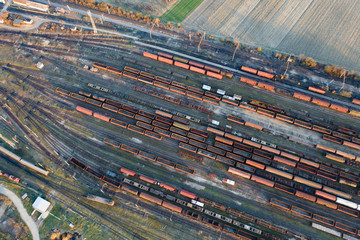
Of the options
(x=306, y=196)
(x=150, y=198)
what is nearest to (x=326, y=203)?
(x=306, y=196)

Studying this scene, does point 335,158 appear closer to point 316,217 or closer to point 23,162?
point 316,217

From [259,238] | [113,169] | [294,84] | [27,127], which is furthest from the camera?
[294,84]

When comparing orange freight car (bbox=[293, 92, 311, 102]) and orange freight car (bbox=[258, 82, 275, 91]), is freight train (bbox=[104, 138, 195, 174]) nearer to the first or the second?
orange freight car (bbox=[258, 82, 275, 91])

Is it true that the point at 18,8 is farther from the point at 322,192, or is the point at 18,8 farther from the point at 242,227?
the point at 322,192

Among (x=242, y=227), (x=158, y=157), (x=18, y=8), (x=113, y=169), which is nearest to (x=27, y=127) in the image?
(x=113, y=169)

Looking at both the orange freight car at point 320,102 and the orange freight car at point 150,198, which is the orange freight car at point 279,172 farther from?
the orange freight car at point 150,198

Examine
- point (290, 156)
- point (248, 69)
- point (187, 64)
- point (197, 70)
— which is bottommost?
point (290, 156)

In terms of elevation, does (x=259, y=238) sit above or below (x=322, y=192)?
below
